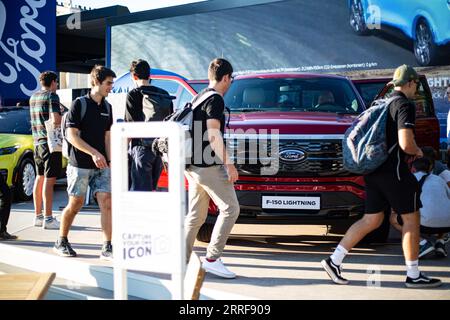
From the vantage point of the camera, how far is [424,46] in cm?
1020

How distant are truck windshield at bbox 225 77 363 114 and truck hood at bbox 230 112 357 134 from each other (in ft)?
1.66

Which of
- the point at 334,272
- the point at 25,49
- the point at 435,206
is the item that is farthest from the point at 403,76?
the point at 25,49

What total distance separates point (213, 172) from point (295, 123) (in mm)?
1197

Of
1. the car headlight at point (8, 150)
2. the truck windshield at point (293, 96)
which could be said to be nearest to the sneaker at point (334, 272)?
the truck windshield at point (293, 96)

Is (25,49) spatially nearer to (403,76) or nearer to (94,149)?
(94,149)

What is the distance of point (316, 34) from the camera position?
1133 centimetres

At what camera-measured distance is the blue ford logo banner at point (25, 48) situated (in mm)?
17719

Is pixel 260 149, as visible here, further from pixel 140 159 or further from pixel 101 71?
pixel 101 71

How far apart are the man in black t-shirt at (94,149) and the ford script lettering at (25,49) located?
43.2ft

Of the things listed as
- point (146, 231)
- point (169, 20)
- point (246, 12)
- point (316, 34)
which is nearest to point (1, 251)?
point (146, 231)

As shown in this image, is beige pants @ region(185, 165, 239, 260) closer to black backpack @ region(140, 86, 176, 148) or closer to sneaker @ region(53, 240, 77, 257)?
black backpack @ region(140, 86, 176, 148)

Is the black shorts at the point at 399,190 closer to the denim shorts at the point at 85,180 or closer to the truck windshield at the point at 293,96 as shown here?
the truck windshield at the point at 293,96

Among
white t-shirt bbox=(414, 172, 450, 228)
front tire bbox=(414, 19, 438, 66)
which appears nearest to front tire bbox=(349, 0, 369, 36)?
front tire bbox=(414, 19, 438, 66)
